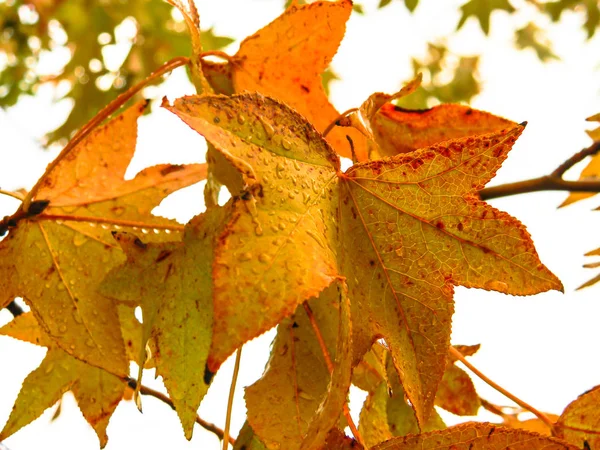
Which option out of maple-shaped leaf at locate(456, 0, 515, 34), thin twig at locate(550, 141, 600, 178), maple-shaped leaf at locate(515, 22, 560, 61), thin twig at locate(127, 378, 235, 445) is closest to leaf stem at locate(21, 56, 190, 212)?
thin twig at locate(127, 378, 235, 445)

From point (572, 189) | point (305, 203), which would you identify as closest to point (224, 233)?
point (305, 203)

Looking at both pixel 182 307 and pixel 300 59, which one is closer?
pixel 182 307

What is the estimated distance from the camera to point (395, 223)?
26.7 inches

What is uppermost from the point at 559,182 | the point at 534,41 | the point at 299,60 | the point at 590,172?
the point at 534,41

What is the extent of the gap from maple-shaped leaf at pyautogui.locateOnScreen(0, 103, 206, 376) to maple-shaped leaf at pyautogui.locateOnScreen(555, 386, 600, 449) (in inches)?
21.6

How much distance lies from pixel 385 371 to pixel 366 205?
0.77 feet

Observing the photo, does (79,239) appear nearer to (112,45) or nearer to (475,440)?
(475,440)

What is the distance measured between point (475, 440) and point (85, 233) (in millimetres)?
527

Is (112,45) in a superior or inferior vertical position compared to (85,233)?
superior

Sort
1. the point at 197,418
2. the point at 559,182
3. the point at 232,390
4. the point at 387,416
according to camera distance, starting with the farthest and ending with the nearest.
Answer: the point at 559,182 → the point at 197,418 → the point at 387,416 → the point at 232,390

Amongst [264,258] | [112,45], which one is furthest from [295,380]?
[112,45]

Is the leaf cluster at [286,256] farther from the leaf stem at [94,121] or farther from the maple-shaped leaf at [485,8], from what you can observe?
the maple-shaped leaf at [485,8]

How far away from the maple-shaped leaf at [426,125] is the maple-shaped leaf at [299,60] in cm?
4

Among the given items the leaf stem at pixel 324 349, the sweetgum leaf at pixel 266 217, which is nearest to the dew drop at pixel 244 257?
the sweetgum leaf at pixel 266 217
